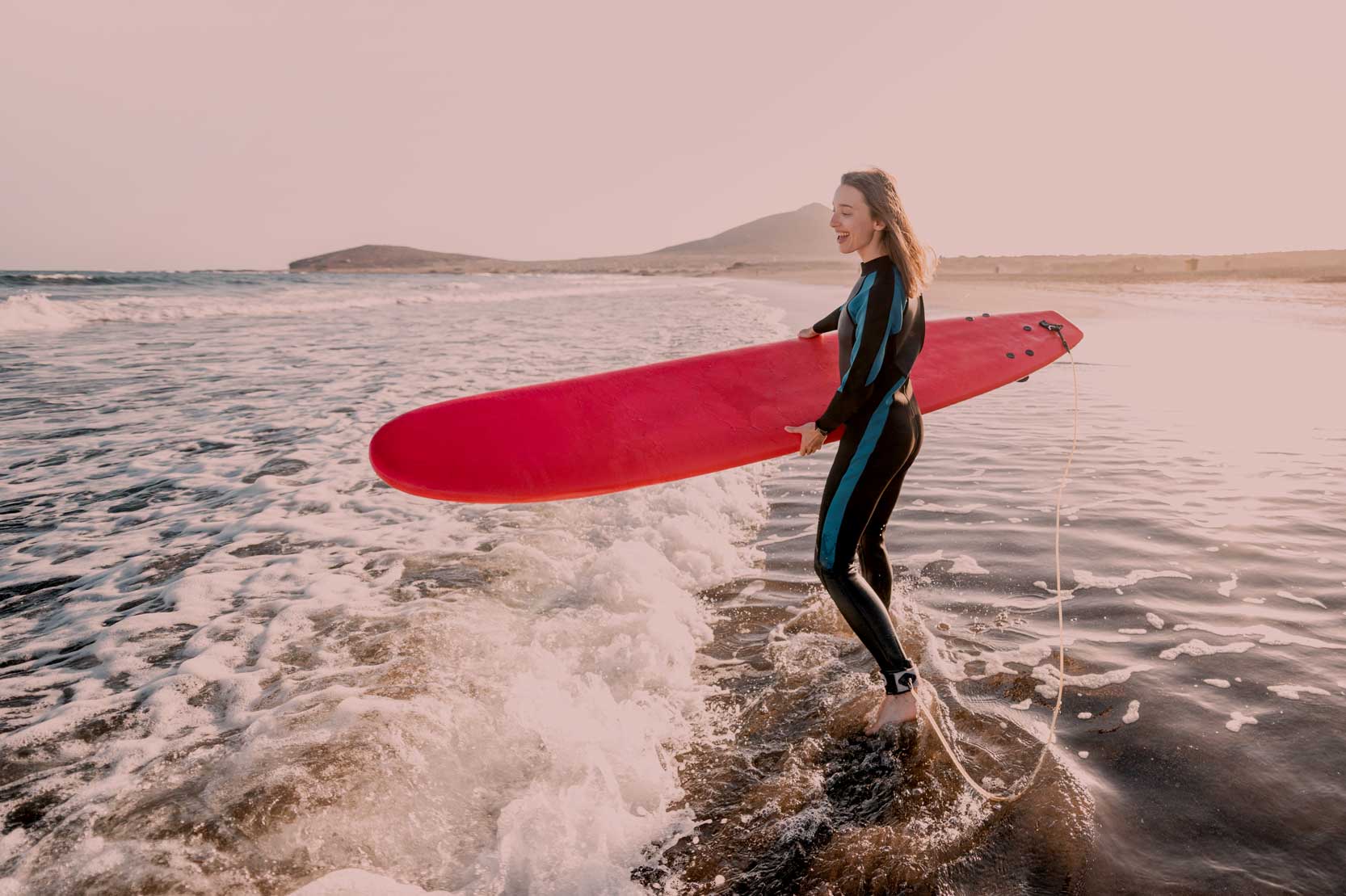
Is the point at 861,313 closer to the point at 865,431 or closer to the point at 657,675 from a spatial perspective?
the point at 865,431

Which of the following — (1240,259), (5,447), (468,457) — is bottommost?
(5,447)

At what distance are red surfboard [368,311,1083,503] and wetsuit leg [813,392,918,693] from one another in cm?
79

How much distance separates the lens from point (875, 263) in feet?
8.59

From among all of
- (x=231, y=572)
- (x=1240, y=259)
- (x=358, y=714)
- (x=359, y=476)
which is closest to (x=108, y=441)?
(x=359, y=476)

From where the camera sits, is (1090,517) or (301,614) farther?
(1090,517)

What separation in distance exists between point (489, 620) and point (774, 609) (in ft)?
4.72

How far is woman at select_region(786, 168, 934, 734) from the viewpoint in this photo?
2572mm

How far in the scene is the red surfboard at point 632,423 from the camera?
11.6 ft

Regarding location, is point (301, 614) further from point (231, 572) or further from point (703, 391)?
point (703, 391)

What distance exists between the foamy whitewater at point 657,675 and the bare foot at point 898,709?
9 centimetres

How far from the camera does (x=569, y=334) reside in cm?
1475

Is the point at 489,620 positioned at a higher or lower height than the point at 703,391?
lower

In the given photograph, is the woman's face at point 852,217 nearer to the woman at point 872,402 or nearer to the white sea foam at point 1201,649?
Answer: the woman at point 872,402

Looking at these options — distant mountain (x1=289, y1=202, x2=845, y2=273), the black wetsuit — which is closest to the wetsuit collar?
the black wetsuit
